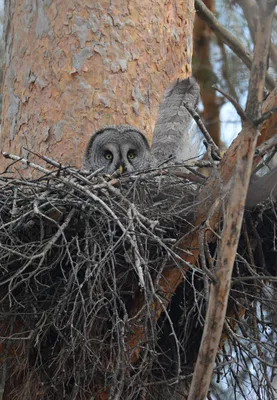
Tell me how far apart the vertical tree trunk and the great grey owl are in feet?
0.31

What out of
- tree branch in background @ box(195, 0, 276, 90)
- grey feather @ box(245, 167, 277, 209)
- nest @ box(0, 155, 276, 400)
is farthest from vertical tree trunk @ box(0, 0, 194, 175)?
grey feather @ box(245, 167, 277, 209)

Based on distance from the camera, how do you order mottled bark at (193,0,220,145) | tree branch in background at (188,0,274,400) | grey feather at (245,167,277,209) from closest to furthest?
tree branch in background at (188,0,274,400), grey feather at (245,167,277,209), mottled bark at (193,0,220,145)

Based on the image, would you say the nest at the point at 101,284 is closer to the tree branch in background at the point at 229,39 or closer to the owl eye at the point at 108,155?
the owl eye at the point at 108,155

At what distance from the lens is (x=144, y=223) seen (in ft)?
9.66

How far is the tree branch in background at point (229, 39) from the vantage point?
5031 mm

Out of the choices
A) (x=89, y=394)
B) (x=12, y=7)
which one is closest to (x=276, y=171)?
(x=89, y=394)

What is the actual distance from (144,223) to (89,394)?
78 cm

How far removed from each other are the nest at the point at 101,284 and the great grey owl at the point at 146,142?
2.48 ft

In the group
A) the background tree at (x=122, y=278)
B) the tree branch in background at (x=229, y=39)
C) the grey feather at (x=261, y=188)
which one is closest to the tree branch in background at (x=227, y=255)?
the background tree at (x=122, y=278)

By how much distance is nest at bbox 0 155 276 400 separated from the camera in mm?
2908

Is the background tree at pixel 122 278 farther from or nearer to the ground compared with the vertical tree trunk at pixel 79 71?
nearer to the ground

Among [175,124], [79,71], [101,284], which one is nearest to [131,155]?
[175,124]

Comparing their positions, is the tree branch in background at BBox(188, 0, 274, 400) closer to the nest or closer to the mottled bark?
the nest

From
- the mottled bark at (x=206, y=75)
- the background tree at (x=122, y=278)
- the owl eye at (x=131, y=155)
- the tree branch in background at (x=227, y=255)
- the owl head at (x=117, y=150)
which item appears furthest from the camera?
the mottled bark at (x=206, y=75)
